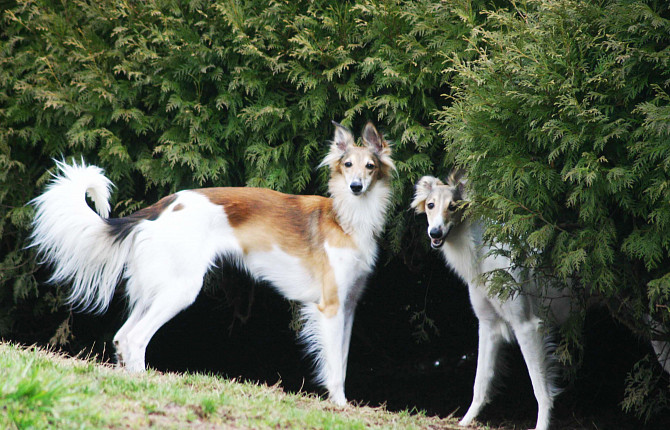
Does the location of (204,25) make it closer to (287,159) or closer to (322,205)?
(287,159)

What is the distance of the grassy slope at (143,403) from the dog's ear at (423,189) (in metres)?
1.50

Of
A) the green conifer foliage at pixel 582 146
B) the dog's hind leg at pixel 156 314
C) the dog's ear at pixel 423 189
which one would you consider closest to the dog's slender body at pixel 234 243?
the dog's hind leg at pixel 156 314

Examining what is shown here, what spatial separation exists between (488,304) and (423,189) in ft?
3.17

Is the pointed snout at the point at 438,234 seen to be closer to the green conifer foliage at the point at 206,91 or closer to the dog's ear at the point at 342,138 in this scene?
the green conifer foliage at the point at 206,91

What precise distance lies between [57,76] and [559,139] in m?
4.34

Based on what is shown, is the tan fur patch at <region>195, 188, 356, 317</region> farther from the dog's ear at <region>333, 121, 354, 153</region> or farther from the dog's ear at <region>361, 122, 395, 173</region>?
the dog's ear at <region>361, 122, 395, 173</region>

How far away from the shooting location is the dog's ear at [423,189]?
4770 millimetres

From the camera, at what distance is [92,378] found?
11.2ft

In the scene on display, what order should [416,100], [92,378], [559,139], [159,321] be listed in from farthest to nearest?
[416,100] < [159,321] < [559,139] < [92,378]

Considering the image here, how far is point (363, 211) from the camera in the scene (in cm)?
502

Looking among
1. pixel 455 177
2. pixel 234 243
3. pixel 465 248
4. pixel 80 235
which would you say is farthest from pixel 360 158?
pixel 80 235

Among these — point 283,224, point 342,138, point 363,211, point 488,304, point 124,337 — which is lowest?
point 124,337

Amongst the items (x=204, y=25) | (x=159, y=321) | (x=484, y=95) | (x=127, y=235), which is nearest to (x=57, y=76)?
(x=204, y=25)

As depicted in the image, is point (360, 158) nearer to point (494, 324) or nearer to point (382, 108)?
point (382, 108)
